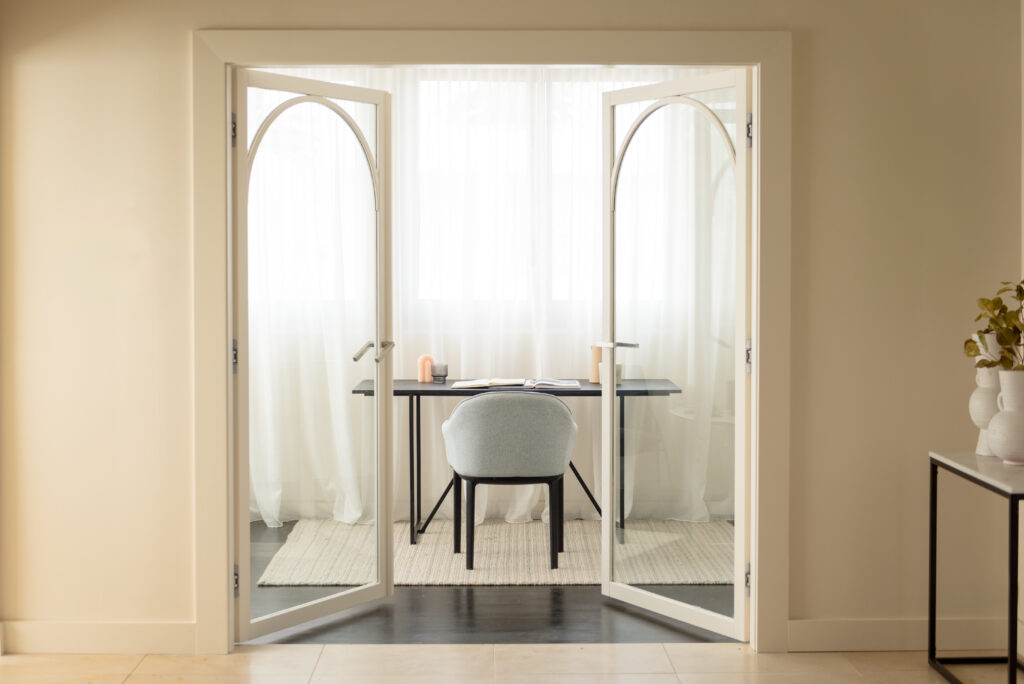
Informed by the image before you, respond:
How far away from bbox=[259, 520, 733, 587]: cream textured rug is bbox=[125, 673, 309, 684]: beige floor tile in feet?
1.36

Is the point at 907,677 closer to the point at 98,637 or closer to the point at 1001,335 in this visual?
the point at 1001,335

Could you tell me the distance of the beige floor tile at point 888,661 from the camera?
2.94 meters

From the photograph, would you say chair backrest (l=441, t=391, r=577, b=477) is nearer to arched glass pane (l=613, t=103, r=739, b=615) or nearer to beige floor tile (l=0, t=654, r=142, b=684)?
arched glass pane (l=613, t=103, r=739, b=615)

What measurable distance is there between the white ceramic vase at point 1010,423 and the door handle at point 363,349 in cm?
219

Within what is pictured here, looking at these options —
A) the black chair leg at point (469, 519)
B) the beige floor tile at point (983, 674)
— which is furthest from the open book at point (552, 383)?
the beige floor tile at point (983, 674)

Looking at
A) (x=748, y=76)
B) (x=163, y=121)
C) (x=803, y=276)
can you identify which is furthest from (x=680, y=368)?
(x=163, y=121)

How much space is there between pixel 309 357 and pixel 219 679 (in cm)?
115

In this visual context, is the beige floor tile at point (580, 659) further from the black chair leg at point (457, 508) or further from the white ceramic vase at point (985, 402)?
the white ceramic vase at point (985, 402)

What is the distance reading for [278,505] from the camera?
3281 millimetres

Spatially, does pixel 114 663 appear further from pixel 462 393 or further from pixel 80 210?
pixel 462 393

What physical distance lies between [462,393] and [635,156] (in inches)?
61.1

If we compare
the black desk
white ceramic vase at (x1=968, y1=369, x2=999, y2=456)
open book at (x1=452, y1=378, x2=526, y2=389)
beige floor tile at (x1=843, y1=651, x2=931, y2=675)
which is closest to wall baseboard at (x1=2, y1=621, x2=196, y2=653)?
the black desk

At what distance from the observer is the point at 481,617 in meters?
3.44

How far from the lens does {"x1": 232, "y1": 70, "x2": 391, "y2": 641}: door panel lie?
312 cm
